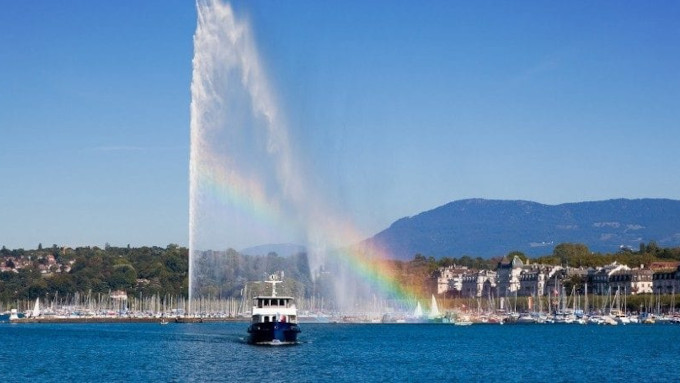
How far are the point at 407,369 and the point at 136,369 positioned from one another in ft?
43.8

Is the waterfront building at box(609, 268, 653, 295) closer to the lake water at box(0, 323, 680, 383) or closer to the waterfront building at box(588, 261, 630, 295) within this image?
the waterfront building at box(588, 261, 630, 295)

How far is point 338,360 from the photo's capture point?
65.5 m

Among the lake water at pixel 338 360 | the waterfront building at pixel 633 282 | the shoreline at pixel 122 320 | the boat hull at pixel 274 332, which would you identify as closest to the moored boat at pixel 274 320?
the boat hull at pixel 274 332

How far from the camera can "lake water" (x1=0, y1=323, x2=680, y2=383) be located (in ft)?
181

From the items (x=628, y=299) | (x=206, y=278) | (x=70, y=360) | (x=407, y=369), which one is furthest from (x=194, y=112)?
(x=628, y=299)

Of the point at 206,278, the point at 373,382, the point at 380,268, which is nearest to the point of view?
→ the point at 373,382

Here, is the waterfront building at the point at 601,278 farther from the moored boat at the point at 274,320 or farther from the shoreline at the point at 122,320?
the moored boat at the point at 274,320

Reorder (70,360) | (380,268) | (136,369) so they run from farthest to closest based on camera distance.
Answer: (380,268), (70,360), (136,369)

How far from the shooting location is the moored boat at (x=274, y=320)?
74.9 metres

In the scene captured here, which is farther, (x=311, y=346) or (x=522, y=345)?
(x=522, y=345)

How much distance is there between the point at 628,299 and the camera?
17088 centimetres

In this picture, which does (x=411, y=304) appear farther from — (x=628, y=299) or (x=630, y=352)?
(x=630, y=352)

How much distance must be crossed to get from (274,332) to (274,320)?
0.85 metres

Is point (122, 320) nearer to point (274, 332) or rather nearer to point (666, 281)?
point (666, 281)
